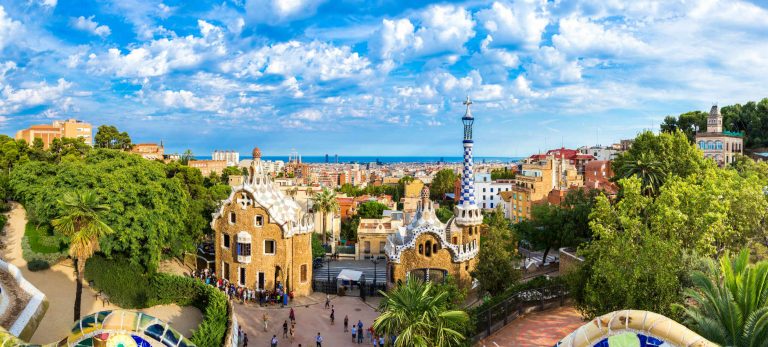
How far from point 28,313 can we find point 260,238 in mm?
15341

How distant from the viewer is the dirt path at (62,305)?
923 inches

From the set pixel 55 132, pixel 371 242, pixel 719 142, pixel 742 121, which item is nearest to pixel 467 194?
pixel 371 242

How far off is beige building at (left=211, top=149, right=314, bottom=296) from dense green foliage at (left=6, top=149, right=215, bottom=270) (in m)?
3.47

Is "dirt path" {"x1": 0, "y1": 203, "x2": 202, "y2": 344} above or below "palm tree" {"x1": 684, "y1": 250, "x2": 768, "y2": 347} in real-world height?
below

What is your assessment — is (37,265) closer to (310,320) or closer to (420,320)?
(310,320)

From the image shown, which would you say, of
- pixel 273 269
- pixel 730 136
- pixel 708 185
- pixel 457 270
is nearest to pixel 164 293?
pixel 273 269

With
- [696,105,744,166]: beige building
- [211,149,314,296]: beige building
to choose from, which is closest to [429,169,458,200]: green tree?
[696,105,744,166]: beige building

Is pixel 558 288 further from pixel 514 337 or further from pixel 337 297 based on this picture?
pixel 337 297

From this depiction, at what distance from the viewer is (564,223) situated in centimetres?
3897

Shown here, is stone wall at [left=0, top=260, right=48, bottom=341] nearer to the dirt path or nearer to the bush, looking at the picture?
the dirt path

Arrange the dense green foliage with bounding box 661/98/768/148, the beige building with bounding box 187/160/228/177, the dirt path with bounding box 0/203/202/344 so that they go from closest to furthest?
1. the dirt path with bounding box 0/203/202/344
2. the dense green foliage with bounding box 661/98/768/148
3. the beige building with bounding box 187/160/228/177

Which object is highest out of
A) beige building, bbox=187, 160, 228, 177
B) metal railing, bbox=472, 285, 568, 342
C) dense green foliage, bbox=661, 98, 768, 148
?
dense green foliage, bbox=661, 98, 768, 148

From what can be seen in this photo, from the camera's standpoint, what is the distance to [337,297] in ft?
112

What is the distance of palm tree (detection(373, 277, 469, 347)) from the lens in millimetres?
18922
